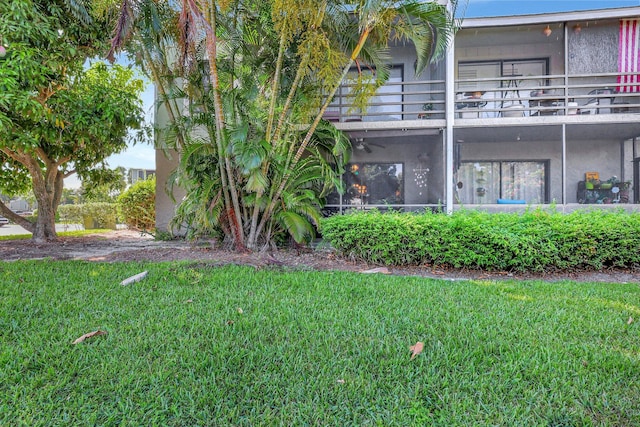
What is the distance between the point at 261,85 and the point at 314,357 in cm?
591

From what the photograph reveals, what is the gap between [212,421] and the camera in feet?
5.98

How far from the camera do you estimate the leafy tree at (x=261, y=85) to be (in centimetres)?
591

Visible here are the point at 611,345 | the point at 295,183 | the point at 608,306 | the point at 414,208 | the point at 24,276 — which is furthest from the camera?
the point at 414,208

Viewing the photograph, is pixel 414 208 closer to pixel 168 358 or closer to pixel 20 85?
pixel 168 358

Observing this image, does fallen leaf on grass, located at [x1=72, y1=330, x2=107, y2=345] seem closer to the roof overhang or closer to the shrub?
the roof overhang

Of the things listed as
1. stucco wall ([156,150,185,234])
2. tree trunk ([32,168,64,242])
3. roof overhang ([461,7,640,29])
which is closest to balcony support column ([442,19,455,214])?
roof overhang ([461,7,640,29])

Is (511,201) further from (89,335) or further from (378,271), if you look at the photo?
(89,335)

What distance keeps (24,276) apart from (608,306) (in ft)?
24.7

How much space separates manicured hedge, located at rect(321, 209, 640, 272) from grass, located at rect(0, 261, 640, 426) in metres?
1.29

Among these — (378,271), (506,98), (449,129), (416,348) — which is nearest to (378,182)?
(449,129)

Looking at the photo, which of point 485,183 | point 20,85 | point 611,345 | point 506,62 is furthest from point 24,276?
point 506,62

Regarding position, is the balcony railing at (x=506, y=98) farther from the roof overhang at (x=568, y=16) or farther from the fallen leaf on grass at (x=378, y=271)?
the fallen leaf on grass at (x=378, y=271)

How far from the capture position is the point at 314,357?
97.7 inches

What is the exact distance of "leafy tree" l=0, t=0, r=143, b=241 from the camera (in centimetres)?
533
